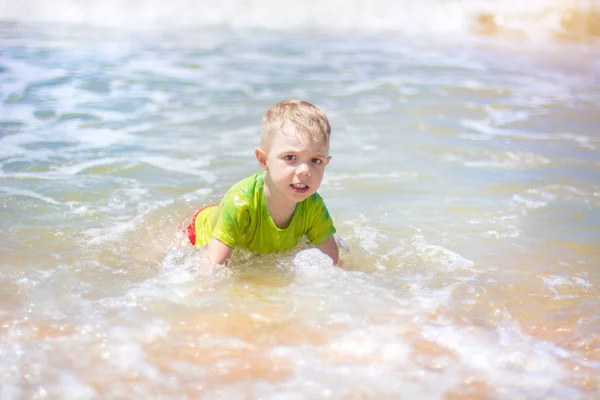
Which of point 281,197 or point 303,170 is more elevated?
point 303,170

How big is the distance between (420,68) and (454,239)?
26.5 feet

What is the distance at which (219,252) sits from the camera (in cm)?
369

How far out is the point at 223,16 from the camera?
20.3 m

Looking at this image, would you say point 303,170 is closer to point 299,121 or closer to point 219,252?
point 299,121

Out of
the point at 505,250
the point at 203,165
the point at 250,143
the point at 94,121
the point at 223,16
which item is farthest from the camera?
the point at 223,16

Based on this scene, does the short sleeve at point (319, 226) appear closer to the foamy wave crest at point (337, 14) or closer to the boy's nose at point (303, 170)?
the boy's nose at point (303, 170)

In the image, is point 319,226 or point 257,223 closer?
point 257,223

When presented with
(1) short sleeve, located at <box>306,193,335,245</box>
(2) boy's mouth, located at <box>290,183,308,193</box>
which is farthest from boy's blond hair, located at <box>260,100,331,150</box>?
(1) short sleeve, located at <box>306,193,335,245</box>

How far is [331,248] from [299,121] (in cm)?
83

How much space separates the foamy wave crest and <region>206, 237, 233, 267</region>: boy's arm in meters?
15.2

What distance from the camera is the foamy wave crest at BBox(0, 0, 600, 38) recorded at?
58.7ft

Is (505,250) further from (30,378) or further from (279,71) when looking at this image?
(279,71)

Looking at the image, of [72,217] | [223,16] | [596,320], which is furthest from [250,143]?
[223,16]

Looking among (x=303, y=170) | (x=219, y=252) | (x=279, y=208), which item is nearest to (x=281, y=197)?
(x=279, y=208)
